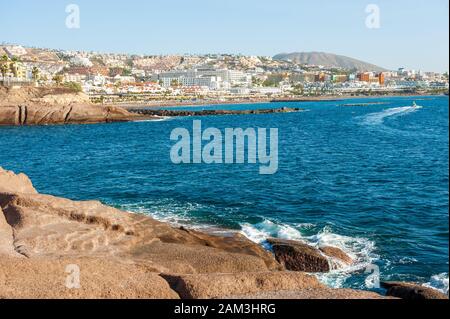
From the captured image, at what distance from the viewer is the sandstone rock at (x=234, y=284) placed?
30.1ft

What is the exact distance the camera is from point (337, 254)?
→ 17.0 meters

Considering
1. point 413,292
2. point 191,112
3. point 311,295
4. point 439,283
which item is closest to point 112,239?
point 311,295

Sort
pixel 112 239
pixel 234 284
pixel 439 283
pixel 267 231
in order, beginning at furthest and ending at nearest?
pixel 267 231 → pixel 439 283 → pixel 112 239 → pixel 234 284

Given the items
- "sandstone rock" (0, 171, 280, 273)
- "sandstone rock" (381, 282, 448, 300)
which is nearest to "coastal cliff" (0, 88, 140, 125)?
→ "sandstone rock" (0, 171, 280, 273)

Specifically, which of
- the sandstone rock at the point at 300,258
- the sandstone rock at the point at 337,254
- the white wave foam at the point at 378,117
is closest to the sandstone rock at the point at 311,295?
the sandstone rock at the point at 300,258

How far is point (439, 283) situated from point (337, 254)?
11.0ft

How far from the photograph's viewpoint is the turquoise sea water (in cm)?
1852

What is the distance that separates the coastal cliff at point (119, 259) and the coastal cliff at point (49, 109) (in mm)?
61194

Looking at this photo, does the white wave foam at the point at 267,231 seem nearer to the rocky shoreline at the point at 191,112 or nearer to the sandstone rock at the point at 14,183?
the sandstone rock at the point at 14,183

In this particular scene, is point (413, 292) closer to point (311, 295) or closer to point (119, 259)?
point (311, 295)

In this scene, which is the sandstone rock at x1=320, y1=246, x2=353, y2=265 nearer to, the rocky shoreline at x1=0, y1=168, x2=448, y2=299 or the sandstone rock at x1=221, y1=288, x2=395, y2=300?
the rocky shoreline at x1=0, y1=168, x2=448, y2=299
